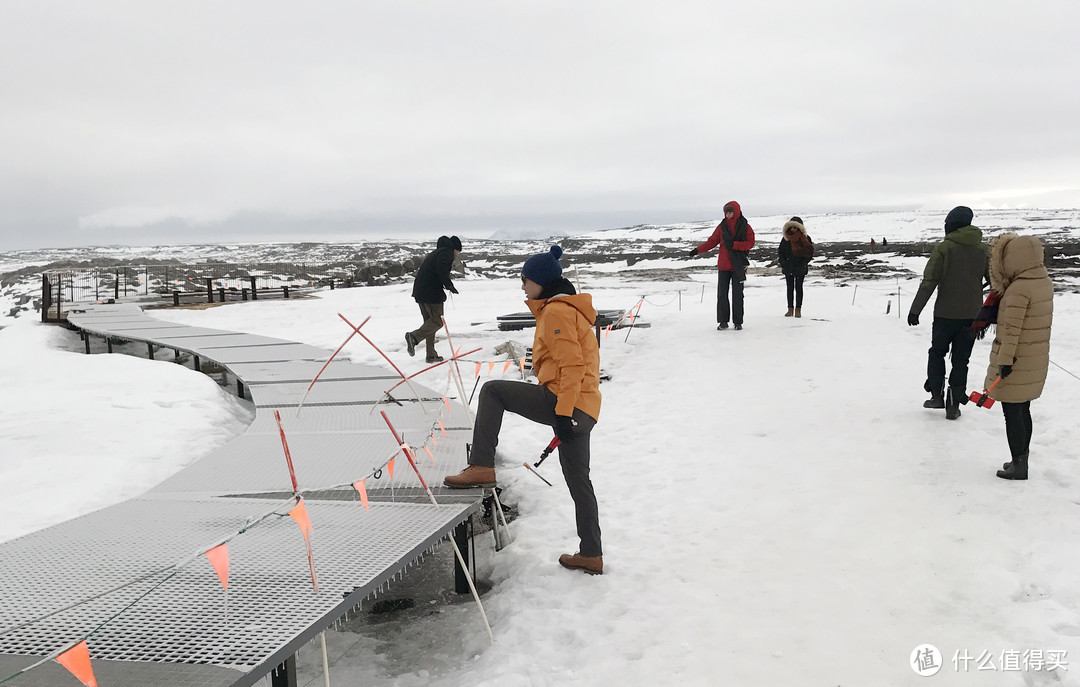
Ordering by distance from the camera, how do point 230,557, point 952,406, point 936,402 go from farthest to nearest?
1. point 936,402
2. point 952,406
3. point 230,557

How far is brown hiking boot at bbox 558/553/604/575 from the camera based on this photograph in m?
4.20

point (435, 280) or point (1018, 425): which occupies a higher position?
point (435, 280)

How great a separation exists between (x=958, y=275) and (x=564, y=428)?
16.1 feet

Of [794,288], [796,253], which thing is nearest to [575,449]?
[796,253]

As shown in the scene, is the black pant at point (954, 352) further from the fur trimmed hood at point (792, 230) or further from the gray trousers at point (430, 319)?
the gray trousers at point (430, 319)

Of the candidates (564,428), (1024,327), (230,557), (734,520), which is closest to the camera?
(230,557)

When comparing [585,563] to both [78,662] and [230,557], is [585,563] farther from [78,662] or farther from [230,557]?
[78,662]

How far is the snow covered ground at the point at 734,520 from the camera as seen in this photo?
334cm

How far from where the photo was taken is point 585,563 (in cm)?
420

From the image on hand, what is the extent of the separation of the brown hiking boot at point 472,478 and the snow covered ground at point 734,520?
59 centimetres

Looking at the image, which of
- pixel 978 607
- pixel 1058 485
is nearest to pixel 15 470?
pixel 978 607

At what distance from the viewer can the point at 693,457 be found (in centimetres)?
628

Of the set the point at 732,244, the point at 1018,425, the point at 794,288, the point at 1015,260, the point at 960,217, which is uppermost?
the point at 960,217

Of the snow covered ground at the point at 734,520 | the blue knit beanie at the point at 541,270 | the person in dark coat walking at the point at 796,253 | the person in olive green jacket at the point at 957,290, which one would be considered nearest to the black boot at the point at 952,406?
the person in olive green jacket at the point at 957,290
